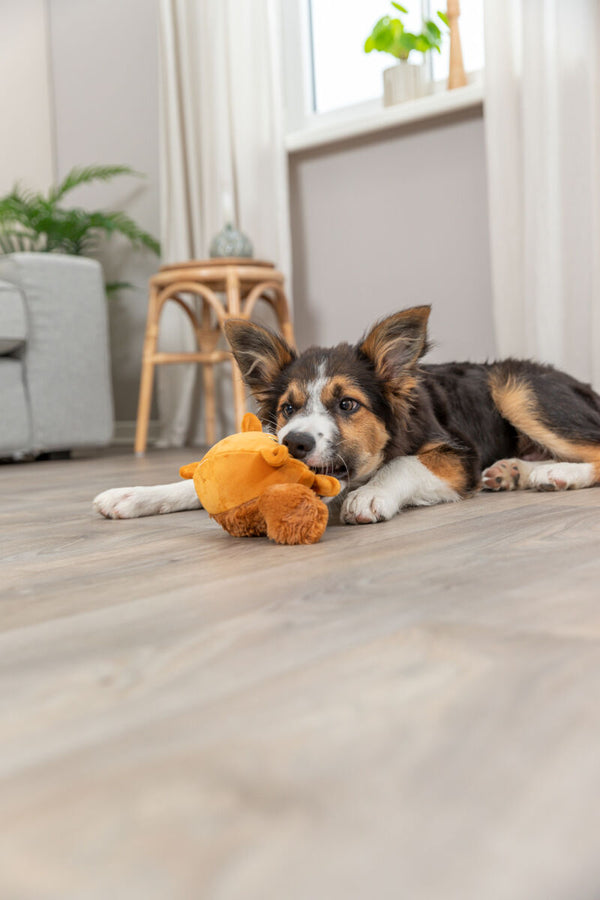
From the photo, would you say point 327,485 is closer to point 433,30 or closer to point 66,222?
point 433,30

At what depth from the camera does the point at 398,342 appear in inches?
76.5

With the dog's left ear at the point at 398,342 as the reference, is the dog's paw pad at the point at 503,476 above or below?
below

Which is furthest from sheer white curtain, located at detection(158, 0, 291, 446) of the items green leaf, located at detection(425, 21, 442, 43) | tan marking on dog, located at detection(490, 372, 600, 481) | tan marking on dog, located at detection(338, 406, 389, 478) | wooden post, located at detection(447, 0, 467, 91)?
tan marking on dog, located at detection(338, 406, 389, 478)

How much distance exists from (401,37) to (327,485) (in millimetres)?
2876

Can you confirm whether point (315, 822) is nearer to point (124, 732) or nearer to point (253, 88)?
point (124, 732)

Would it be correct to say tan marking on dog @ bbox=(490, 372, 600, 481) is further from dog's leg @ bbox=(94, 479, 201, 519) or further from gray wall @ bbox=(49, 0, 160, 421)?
gray wall @ bbox=(49, 0, 160, 421)

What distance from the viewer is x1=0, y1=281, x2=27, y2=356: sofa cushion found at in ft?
12.6

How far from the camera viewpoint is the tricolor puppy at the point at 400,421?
1820 mm

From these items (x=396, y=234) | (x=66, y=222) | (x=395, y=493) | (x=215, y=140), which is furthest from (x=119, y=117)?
(x=395, y=493)

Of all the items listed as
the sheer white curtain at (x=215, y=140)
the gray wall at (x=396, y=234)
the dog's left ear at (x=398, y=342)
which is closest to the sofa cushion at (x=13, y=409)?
the sheer white curtain at (x=215, y=140)

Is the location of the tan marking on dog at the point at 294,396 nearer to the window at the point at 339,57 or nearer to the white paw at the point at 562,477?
the white paw at the point at 562,477

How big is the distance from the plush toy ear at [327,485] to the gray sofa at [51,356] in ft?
8.49

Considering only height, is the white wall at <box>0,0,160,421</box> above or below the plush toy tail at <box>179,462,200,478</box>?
above

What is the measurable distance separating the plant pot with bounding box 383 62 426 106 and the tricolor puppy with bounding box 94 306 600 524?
1986 millimetres
